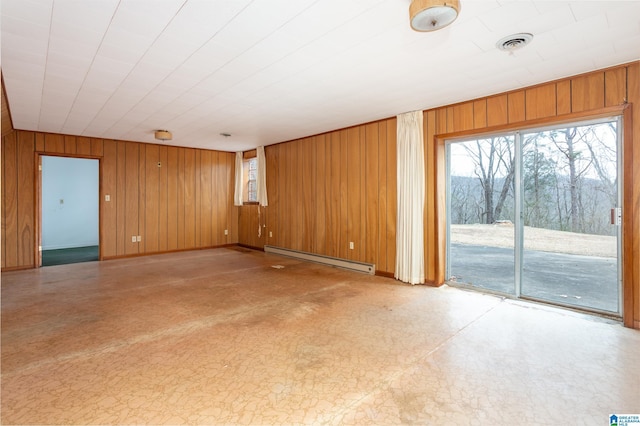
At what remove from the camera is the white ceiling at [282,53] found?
212 centimetres

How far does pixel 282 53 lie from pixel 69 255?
23.6 ft

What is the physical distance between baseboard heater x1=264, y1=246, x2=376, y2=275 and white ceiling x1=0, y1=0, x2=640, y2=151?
8.14ft

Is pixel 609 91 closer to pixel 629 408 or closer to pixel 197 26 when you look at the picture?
pixel 629 408

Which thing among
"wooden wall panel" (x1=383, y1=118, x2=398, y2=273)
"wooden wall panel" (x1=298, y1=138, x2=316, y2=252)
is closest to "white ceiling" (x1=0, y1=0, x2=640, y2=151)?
"wooden wall panel" (x1=383, y1=118, x2=398, y2=273)

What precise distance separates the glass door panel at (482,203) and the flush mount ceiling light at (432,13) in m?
2.58

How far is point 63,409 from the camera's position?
1791mm

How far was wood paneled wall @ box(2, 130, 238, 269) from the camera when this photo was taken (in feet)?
18.0

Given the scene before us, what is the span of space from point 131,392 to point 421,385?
72.7 inches

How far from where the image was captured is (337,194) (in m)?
5.69

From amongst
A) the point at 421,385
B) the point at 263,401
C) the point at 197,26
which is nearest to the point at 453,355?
the point at 421,385

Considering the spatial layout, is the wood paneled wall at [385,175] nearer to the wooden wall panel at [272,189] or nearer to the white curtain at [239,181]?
the wooden wall panel at [272,189]

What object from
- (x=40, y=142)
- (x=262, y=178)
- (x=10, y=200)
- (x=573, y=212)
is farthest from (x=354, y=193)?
(x=10, y=200)

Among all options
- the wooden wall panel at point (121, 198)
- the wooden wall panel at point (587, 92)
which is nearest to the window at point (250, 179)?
the wooden wall panel at point (121, 198)

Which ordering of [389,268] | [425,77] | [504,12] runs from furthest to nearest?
[389,268] < [425,77] < [504,12]
